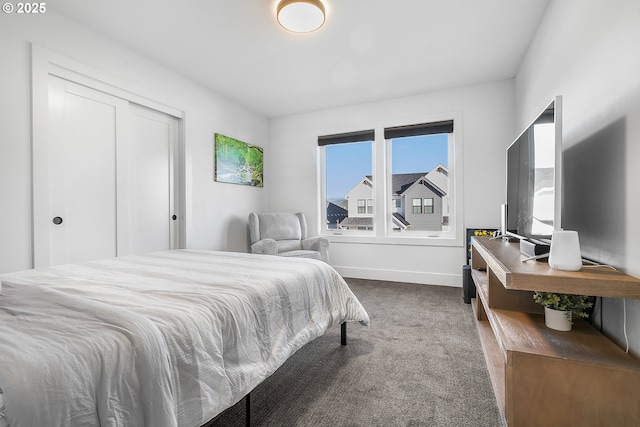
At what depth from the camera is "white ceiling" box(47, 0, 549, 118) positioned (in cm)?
227

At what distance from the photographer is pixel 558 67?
2.03m

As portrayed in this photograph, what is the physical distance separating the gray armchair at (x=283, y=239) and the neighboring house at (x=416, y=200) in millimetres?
901

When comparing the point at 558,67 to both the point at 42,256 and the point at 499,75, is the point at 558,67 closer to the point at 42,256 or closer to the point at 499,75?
the point at 499,75

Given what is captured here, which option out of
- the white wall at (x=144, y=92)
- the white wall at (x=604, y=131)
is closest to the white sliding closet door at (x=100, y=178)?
the white wall at (x=144, y=92)

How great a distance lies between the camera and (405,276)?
4027mm

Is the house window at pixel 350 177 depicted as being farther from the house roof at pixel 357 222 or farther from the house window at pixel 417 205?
the house window at pixel 417 205

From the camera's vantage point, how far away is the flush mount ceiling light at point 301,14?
82.7 inches

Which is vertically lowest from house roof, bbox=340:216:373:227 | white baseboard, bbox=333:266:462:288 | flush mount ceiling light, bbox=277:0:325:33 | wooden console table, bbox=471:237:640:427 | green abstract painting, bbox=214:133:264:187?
white baseboard, bbox=333:266:462:288

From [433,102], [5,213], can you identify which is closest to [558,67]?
[433,102]

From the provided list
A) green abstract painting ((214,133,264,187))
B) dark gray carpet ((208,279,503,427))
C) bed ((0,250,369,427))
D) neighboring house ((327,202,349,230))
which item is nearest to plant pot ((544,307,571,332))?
dark gray carpet ((208,279,503,427))

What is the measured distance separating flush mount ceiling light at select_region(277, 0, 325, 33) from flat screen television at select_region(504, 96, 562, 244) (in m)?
1.64

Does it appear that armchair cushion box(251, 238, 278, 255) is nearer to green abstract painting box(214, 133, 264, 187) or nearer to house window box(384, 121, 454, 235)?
green abstract painting box(214, 133, 264, 187)

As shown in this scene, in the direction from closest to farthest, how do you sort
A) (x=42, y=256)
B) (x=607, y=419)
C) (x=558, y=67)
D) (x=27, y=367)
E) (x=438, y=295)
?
(x=27, y=367) → (x=607, y=419) → (x=558, y=67) → (x=42, y=256) → (x=438, y=295)

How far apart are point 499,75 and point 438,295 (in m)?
2.64
